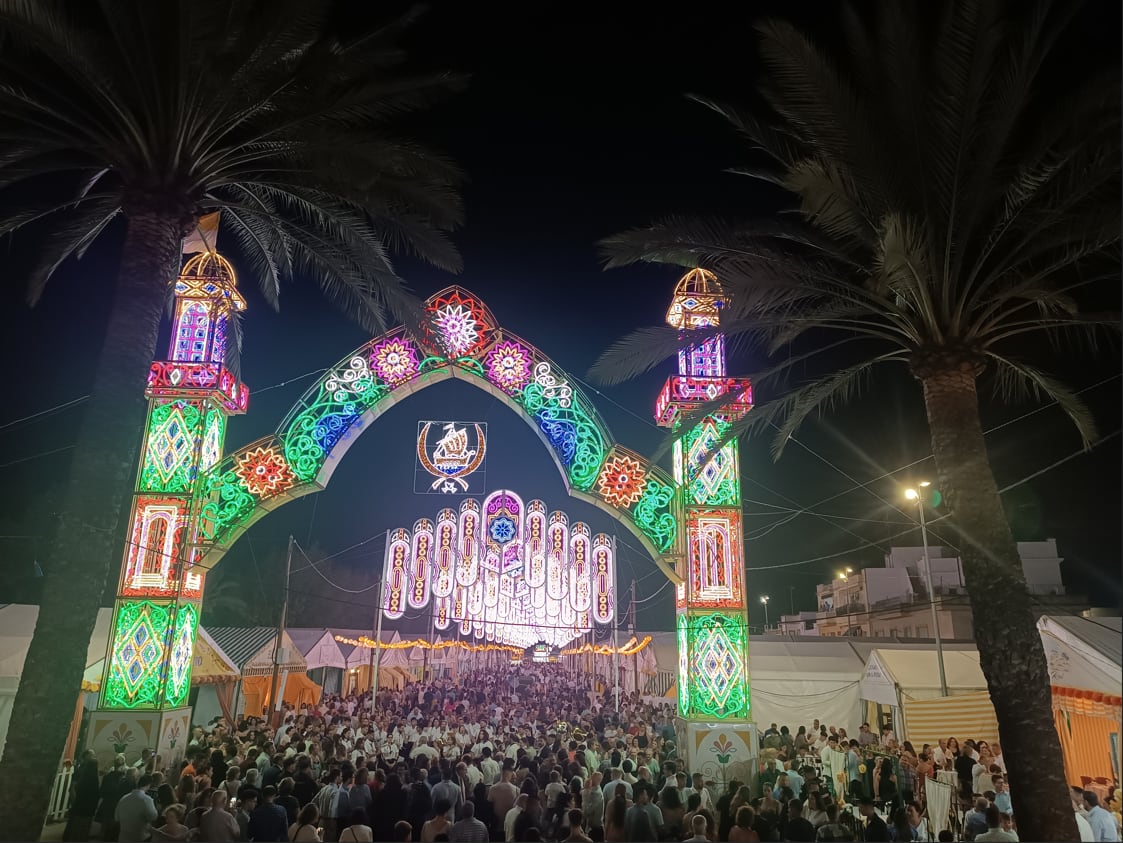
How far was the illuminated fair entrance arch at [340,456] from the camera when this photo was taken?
13500 millimetres

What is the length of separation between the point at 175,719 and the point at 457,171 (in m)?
10.9

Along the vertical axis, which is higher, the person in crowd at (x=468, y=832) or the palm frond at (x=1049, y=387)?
the palm frond at (x=1049, y=387)

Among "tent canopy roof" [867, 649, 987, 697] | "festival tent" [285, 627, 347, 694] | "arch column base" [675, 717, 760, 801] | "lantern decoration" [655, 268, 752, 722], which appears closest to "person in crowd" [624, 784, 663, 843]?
"arch column base" [675, 717, 760, 801]

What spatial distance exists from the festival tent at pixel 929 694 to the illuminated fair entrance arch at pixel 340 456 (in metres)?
4.89

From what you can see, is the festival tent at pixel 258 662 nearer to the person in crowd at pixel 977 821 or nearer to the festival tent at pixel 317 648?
the festival tent at pixel 317 648

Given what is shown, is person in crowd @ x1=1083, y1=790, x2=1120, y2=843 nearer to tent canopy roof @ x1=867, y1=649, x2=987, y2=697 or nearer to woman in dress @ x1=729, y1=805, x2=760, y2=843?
woman in dress @ x1=729, y1=805, x2=760, y2=843

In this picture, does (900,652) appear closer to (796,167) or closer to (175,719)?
(796,167)

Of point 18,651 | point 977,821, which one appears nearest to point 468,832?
point 977,821

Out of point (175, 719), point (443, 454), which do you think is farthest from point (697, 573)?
point (175, 719)

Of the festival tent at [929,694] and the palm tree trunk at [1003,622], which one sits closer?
the palm tree trunk at [1003,622]

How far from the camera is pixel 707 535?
46.6 ft

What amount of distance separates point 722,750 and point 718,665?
1.42 metres

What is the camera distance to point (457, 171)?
10453 millimetres

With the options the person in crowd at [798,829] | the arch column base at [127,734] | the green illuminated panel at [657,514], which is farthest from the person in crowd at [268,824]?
the green illuminated panel at [657,514]
